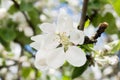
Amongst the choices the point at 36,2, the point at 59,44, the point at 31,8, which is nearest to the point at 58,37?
the point at 59,44

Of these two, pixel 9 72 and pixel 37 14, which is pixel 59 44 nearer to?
pixel 37 14

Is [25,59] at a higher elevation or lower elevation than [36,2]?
lower

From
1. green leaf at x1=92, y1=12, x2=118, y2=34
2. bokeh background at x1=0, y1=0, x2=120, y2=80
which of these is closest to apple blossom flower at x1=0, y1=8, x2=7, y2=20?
bokeh background at x1=0, y1=0, x2=120, y2=80

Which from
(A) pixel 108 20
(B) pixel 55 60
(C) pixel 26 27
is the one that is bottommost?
(C) pixel 26 27

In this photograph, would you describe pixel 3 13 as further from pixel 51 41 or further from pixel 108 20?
pixel 51 41

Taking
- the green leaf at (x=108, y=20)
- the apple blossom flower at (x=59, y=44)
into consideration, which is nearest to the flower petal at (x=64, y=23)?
the apple blossom flower at (x=59, y=44)

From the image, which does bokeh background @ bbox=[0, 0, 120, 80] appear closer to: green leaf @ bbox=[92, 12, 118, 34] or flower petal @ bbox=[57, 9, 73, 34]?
green leaf @ bbox=[92, 12, 118, 34]

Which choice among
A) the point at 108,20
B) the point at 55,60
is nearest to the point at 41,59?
the point at 55,60
